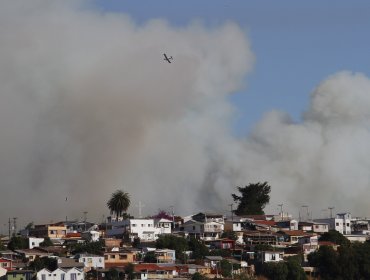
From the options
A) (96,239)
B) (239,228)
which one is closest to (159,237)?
(96,239)

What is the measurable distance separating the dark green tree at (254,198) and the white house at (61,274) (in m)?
59.5

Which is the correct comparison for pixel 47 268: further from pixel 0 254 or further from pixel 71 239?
pixel 71 239

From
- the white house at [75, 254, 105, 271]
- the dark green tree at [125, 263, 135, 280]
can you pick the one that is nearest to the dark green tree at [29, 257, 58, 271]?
the white house at [75, 254, 105, 271]

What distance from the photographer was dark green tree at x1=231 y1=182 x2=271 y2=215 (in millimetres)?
153125

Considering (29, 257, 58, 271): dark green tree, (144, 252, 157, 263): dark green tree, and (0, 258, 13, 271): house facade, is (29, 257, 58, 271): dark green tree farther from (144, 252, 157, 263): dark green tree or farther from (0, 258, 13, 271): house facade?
(144, 252, 157, 263): dark green tree

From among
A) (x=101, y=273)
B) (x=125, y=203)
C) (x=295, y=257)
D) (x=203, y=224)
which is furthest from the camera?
(x=125, y=203)

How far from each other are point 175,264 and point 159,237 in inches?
511

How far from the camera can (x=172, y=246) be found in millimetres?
111000

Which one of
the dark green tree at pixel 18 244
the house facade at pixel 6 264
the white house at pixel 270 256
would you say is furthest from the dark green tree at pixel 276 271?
the dark green tree at pixel 18 244

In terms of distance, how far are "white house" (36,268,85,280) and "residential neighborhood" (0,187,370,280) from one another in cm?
4

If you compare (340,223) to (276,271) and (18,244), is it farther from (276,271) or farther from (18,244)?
(18,244)

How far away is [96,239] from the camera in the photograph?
12081 cm

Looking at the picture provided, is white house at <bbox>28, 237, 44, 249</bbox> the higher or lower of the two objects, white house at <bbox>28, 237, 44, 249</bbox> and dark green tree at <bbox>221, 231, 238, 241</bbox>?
the lower

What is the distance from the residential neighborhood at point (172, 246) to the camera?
3868 inches
